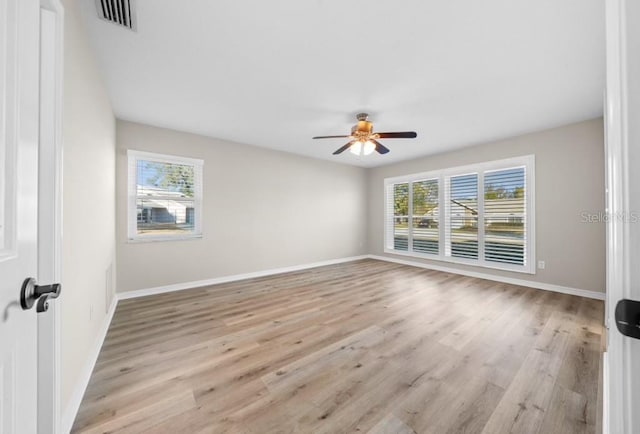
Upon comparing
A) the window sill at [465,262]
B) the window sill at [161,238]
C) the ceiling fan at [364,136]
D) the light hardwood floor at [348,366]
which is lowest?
the light hardwood floor at [348,366]

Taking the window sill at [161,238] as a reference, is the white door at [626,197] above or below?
above

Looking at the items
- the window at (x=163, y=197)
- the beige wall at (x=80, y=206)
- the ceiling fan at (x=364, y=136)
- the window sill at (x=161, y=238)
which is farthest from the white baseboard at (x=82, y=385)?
the ceiling fan at (x=364, y=136)

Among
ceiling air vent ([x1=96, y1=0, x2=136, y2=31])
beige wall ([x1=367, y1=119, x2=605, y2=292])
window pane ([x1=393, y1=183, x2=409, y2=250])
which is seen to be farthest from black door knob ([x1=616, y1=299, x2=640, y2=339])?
window pane ([x1=393, y1=183, x2=409, y2=250])

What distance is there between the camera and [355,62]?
7.18 feet

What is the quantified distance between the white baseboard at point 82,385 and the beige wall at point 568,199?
17.9ft

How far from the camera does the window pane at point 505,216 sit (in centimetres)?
409

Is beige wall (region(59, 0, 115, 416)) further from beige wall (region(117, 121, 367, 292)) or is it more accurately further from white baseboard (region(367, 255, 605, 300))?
white baseboard (region(367, 255, 605, 300))

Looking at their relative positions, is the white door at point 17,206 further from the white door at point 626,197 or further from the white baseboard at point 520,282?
the white baseboard at point 520,282

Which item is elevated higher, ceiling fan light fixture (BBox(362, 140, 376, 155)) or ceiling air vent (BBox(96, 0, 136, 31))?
ceiling air vent (BBox(96, 0, 136, 31))

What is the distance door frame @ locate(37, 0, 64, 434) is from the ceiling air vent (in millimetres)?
600

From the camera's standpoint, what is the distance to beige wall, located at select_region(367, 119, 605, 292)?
338 cm

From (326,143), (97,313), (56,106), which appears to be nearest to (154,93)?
(56,106)

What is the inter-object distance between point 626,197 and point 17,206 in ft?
5.02

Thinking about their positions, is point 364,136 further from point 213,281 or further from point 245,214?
point 213,281
